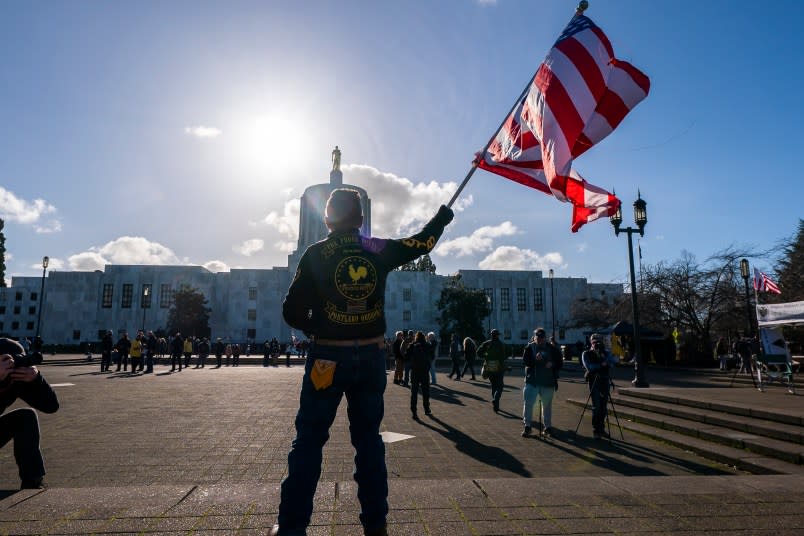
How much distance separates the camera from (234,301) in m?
62.5

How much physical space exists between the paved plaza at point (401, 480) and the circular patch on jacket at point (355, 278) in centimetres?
143

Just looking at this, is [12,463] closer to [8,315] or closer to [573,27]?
[573,27]

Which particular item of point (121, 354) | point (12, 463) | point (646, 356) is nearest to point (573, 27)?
point (12, 463)

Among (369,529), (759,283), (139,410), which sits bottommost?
(139,410)

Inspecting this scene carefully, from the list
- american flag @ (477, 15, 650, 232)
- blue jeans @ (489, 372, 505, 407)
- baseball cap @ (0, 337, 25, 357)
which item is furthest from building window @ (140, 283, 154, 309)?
american flag @ (477, 15, 650, 232)

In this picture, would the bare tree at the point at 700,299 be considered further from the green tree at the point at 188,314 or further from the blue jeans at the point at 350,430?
the green tree at the point at 188,314

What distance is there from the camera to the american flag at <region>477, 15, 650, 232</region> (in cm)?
435

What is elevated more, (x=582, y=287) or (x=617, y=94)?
(x=582, y=287)

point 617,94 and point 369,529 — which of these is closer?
point 369,529

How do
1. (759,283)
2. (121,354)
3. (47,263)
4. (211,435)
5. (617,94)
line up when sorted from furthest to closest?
→ (47,263)
(121,354)
(759,283)
(211,435)
(617,94)

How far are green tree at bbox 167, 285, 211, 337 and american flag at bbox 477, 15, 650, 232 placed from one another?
60.0 metres

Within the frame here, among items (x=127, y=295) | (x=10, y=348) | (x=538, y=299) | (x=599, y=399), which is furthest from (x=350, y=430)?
(x=127, y=295)

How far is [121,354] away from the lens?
21.7m

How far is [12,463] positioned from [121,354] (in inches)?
736
